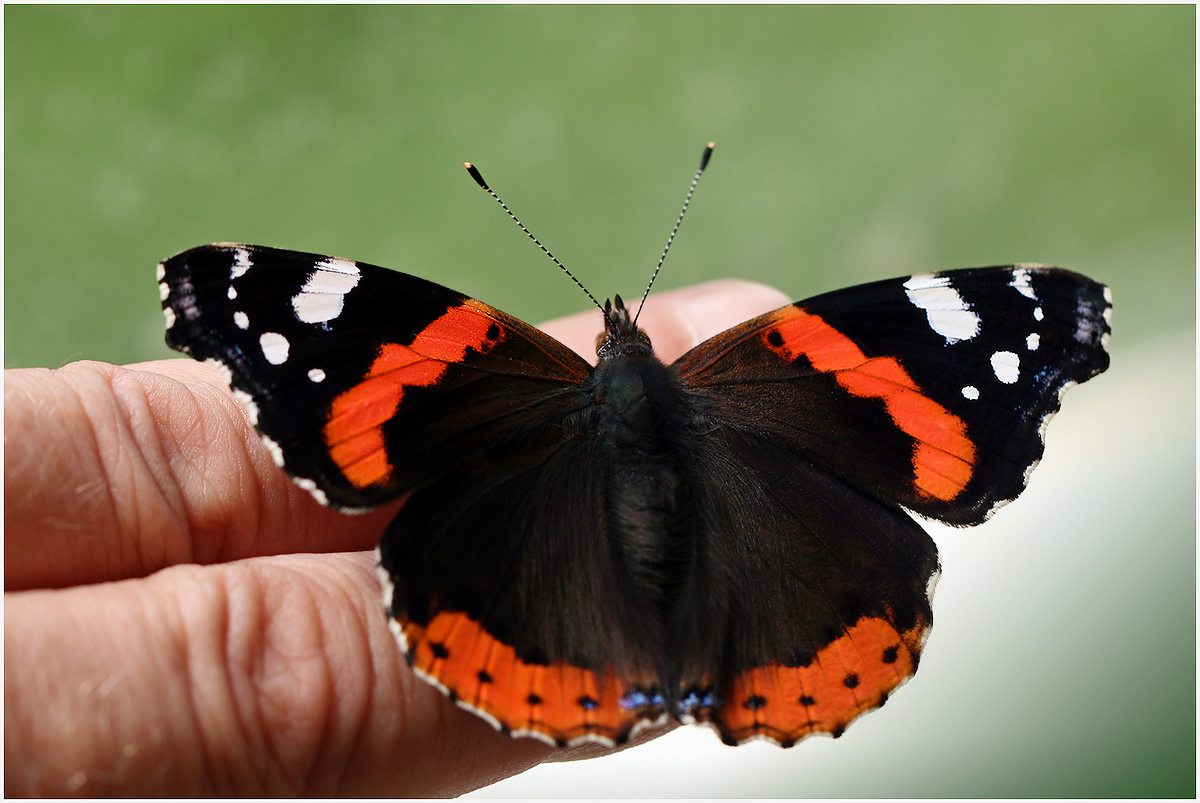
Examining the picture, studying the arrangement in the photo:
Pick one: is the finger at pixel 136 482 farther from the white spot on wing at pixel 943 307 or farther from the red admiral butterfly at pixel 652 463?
the white spot on wing at pixel 943 307

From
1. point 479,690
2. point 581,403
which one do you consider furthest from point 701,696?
point 581,403

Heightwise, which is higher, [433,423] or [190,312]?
[190,312]

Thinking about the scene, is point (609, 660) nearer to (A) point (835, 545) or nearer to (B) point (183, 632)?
(A) point (835, 545)

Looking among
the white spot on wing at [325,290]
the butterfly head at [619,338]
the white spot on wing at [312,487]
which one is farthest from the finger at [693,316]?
the white spot on wing at [312,487]

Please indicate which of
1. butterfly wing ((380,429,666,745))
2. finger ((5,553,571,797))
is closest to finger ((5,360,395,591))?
finger ((5,553,571,797))

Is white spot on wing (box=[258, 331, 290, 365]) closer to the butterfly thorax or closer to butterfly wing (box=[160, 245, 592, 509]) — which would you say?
butterfly wing (box=[160, 245, 592, 509])

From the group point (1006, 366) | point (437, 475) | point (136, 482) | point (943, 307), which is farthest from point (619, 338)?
point (136, 482)

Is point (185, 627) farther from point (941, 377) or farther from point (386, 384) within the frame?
point (941, 377)
